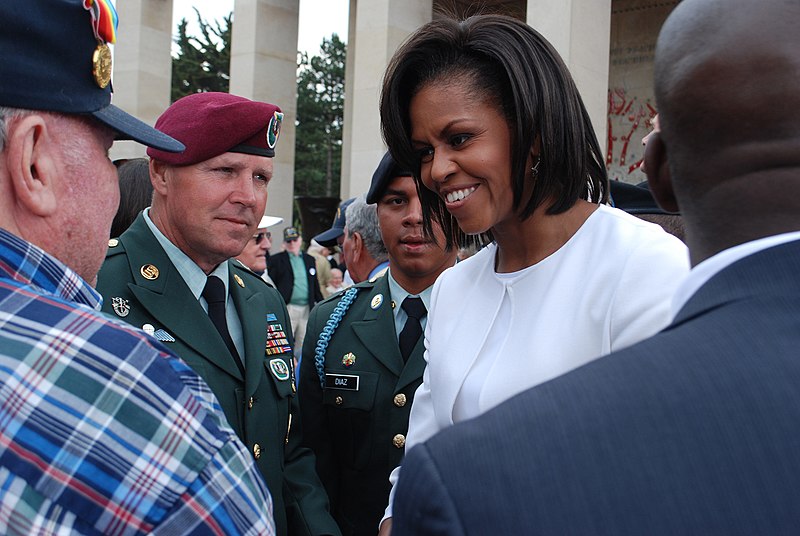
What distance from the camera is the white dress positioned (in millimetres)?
1827

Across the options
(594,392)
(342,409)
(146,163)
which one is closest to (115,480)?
(594,392)

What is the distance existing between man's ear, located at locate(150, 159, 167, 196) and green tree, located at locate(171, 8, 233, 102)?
3974cm

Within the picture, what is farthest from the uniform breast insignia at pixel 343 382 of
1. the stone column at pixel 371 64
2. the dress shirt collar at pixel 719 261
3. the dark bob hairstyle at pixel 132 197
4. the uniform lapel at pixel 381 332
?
the stone column at pixel 371 64

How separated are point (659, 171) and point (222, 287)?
1.95 m

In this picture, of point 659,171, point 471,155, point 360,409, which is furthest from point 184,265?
point 659,171

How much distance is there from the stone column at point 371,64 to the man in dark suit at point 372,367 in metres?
9.44

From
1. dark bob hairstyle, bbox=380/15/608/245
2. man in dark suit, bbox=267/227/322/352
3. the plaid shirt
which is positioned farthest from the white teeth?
man in dark suit, bbox=267/227/322/352

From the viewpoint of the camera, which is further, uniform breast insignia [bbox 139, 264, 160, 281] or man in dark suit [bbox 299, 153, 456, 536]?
man in dark suit [bbox 299, 153, 456, 536]

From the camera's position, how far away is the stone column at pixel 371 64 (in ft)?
41.8

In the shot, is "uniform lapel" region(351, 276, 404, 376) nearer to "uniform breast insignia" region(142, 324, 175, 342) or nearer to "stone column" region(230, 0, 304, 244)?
"uniform breast insignia" region(142, 324, 175, 342)

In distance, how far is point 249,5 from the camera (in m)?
15.1

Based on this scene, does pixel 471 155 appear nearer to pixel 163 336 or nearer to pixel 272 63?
pixel 163 336

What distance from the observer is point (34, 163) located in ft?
4.63

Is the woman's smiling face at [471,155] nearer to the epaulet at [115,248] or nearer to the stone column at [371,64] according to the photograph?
the epaulet at [115,248]
